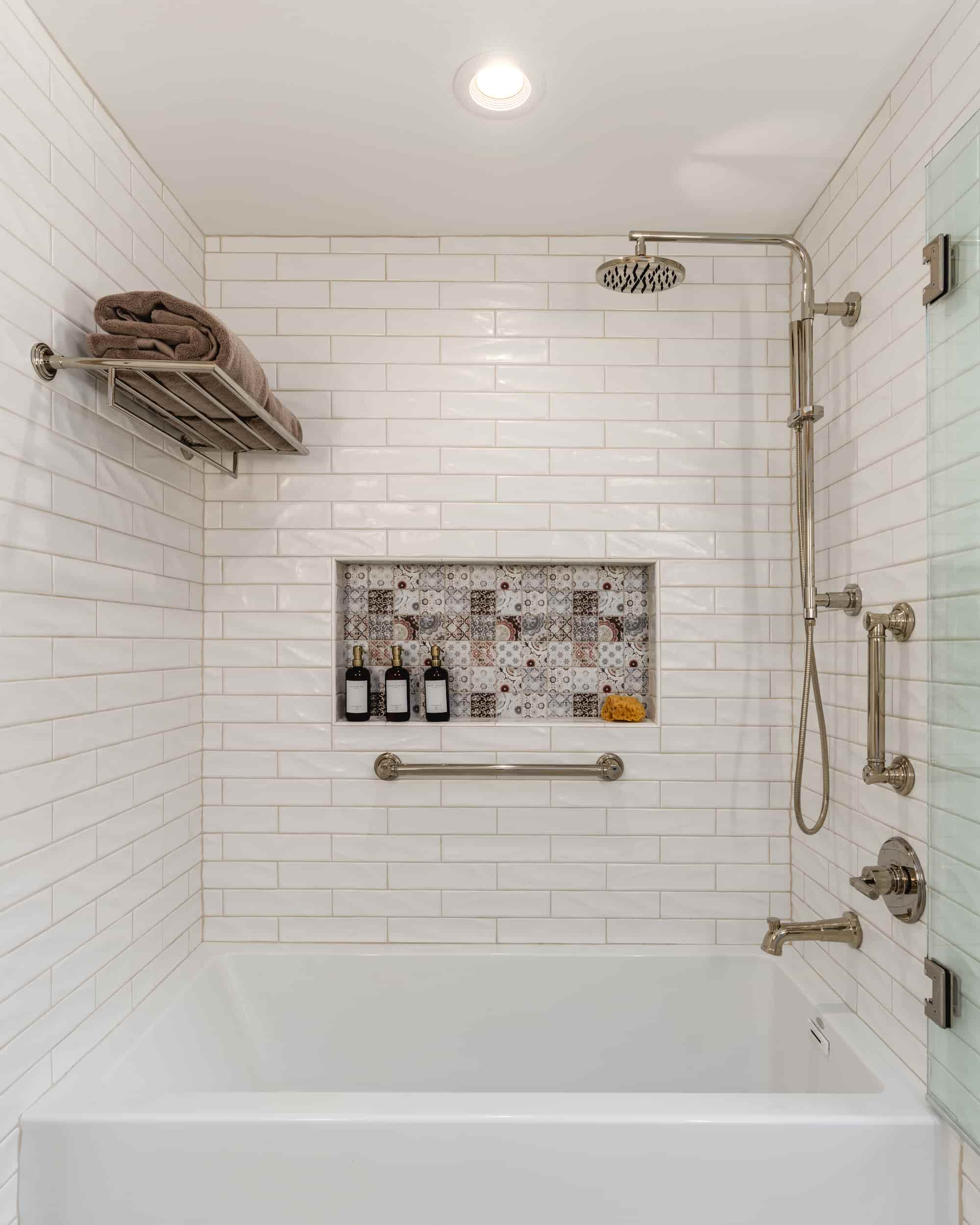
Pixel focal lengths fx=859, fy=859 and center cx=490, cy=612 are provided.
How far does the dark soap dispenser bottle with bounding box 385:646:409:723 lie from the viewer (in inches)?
93.3

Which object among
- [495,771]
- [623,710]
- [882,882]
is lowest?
[882,882]

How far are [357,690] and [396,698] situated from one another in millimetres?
110

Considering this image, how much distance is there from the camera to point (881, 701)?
66.3 inches

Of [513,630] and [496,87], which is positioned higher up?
[496,87]

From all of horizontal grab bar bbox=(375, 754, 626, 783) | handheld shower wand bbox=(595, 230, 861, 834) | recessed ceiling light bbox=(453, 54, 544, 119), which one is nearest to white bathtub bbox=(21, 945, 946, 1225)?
handheld shower wand bbox=(595, 230, 861, 834)

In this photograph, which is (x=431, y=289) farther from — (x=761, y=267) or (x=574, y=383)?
(x=761, y=267)

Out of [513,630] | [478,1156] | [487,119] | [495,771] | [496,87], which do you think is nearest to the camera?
[478,1156]

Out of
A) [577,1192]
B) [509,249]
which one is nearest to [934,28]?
[509,249]

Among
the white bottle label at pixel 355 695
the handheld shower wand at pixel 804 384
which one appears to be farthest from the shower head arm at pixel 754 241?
the white bottle label at pixel 355 695

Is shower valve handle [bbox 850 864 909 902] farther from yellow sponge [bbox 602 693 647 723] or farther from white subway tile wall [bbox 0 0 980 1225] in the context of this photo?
yellow sponge [bbox 602 693 647 723]

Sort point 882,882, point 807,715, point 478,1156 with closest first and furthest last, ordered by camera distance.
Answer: point 478,1156 < point 882,882 < point 807,715

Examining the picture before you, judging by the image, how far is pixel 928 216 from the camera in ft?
4.80

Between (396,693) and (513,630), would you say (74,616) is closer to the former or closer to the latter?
(396,693)

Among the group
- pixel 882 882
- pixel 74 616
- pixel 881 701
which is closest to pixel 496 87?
pixel 74 616
